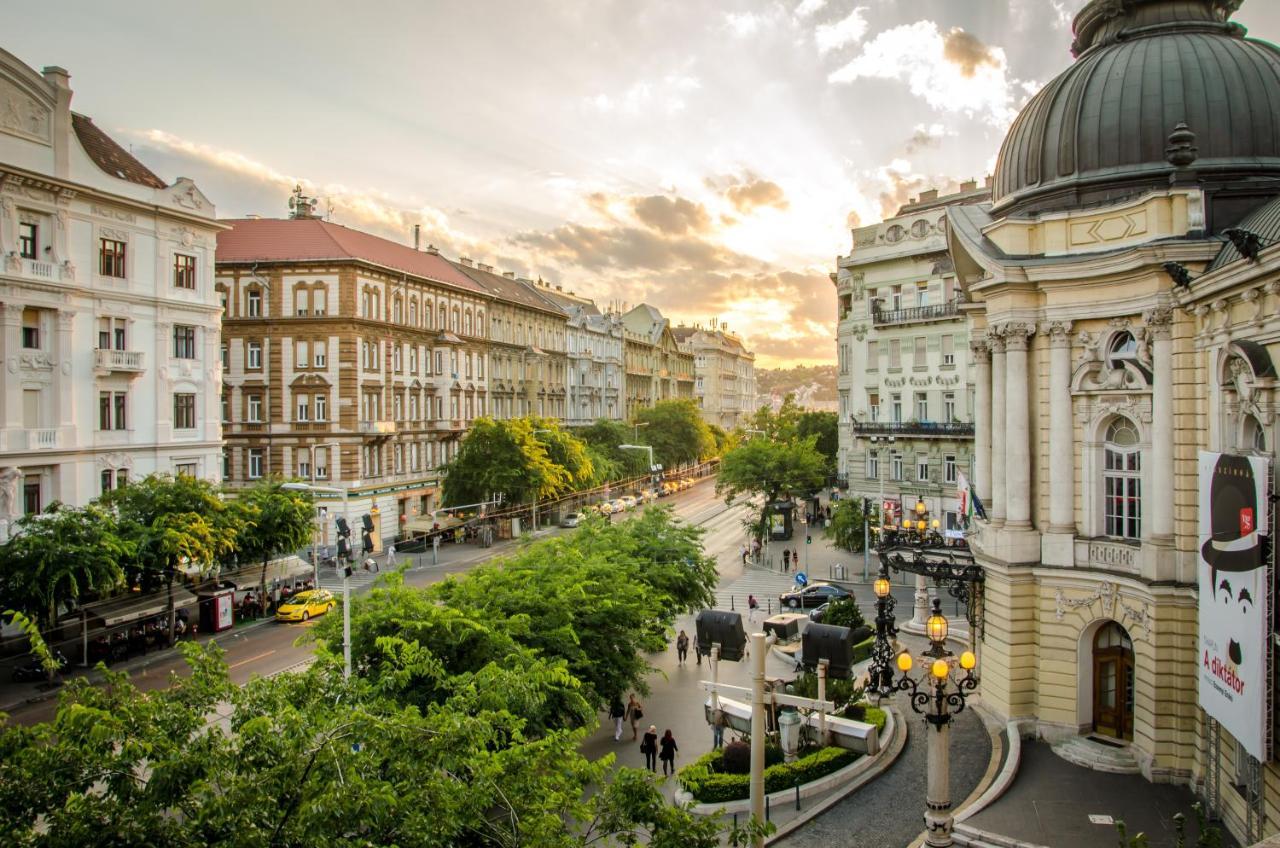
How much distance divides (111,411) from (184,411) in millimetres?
4113

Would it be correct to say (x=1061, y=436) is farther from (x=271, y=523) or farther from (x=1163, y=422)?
(x=271, y=523)

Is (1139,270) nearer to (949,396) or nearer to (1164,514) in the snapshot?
(1164,514)

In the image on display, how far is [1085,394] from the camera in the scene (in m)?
22.3

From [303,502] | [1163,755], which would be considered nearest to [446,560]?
[303,502]

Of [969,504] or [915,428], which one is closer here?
[969,504]

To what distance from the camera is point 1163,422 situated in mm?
20609

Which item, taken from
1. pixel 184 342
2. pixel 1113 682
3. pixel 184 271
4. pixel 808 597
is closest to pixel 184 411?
pixel 184 342

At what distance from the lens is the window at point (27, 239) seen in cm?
3534

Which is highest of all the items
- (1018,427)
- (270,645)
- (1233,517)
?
(1018,427)

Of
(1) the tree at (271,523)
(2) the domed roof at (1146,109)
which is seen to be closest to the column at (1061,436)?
(2) the domed roof at (1146,109)

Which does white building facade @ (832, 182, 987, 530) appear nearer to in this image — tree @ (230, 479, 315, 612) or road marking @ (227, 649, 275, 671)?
tree @ (230, 479, 315, 612)

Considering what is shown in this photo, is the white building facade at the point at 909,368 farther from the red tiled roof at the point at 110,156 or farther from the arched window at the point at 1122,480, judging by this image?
the red tiled roof at the point at 110,156

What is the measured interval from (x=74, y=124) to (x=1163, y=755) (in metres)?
49.4

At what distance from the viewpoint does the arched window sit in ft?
71.2
